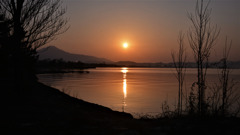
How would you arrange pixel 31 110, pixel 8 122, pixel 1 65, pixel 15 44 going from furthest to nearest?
1. pixel 1 65
2. pixel 15 44
3. pixel 31 110
4. pixel 8 122

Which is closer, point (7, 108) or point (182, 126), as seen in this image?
point (182, 126)

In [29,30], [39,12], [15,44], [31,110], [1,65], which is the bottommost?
[31,110]

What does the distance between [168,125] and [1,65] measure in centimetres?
1483

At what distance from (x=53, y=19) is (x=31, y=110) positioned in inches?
200

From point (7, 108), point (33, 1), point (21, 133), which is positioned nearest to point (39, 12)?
point (33, 1)

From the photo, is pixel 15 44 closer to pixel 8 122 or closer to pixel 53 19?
pixel 53 19

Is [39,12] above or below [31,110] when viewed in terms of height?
above

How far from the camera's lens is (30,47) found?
10.9m

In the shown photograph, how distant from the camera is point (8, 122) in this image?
615cm

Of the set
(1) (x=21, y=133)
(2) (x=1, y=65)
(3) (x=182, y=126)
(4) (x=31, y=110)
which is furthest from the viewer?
(2) (x=1, y=65)

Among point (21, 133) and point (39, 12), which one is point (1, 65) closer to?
point (39, 12)

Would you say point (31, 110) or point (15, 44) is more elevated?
point (15, 44)

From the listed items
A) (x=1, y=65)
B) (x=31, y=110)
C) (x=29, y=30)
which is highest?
(x=29, y=30)

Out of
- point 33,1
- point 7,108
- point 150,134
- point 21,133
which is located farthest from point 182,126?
point 33,1
